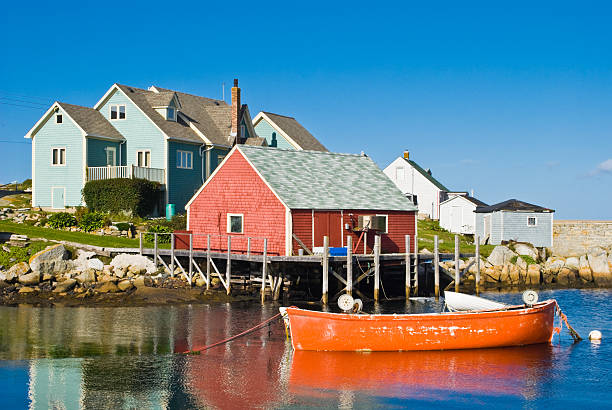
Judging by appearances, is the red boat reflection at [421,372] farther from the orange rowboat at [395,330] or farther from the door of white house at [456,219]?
the door of white house at [456,219]

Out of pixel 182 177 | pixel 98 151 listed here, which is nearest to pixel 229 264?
pixel 182 177

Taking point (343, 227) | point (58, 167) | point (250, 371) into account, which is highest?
point (58, 167)

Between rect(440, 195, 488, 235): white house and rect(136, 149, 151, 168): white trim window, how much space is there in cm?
2560

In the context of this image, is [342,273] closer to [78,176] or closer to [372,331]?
[372,331]

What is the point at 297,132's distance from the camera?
2445 inches

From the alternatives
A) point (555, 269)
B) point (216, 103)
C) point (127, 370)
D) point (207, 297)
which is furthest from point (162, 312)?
point (216, 103)

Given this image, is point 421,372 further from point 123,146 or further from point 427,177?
point 427,177

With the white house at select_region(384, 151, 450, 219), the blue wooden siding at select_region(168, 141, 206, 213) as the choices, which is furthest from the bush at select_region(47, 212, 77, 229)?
the white house at select_region(384, 151, 450, 219)

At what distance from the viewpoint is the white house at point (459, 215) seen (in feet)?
192

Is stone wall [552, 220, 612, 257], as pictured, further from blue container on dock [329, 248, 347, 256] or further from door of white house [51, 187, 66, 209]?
door of white house [51, 187, 66, 209]

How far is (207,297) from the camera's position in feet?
111

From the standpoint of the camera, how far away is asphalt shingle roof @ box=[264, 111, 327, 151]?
198 feet

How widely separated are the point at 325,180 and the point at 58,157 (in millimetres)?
22242

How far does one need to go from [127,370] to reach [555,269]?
33.4 m
